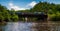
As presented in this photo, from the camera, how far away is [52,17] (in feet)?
203

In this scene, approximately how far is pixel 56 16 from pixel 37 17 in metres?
8.87

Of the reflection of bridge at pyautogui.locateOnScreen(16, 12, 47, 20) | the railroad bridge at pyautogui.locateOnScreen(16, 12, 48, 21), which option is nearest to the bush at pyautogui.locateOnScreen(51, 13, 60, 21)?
the railroad bridge at pyautogui.locateOnScreen(16, 12, 48, 21)

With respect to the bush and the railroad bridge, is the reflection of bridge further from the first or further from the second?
the bush

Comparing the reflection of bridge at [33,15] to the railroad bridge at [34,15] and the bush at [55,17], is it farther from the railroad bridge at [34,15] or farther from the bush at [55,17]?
the bush at [55,17]

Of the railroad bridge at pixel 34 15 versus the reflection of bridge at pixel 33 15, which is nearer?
the railroad bridge at pixel 34 15

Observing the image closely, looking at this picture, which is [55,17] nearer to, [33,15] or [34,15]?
[34,15]

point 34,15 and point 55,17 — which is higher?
point 34,15

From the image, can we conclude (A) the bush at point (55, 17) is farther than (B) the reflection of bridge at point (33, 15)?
No

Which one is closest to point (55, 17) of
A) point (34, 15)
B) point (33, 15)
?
point (34, 15)

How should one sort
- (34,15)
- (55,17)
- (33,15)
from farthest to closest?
(33,15)
(34,15)
(55,17)

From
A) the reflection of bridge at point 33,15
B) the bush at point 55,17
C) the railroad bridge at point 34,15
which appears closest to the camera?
the bush at point 55,17

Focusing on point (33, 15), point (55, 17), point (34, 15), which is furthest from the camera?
point (33, 15)

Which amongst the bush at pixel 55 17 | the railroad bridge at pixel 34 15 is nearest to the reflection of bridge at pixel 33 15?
the railroad bridge at pixel 34 15

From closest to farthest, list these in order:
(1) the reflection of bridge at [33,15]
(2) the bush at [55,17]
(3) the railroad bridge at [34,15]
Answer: (2) the bush at [55,17], (3) the railroad bridge at [34,15], (1) the reflection of bridge at [33,15]
